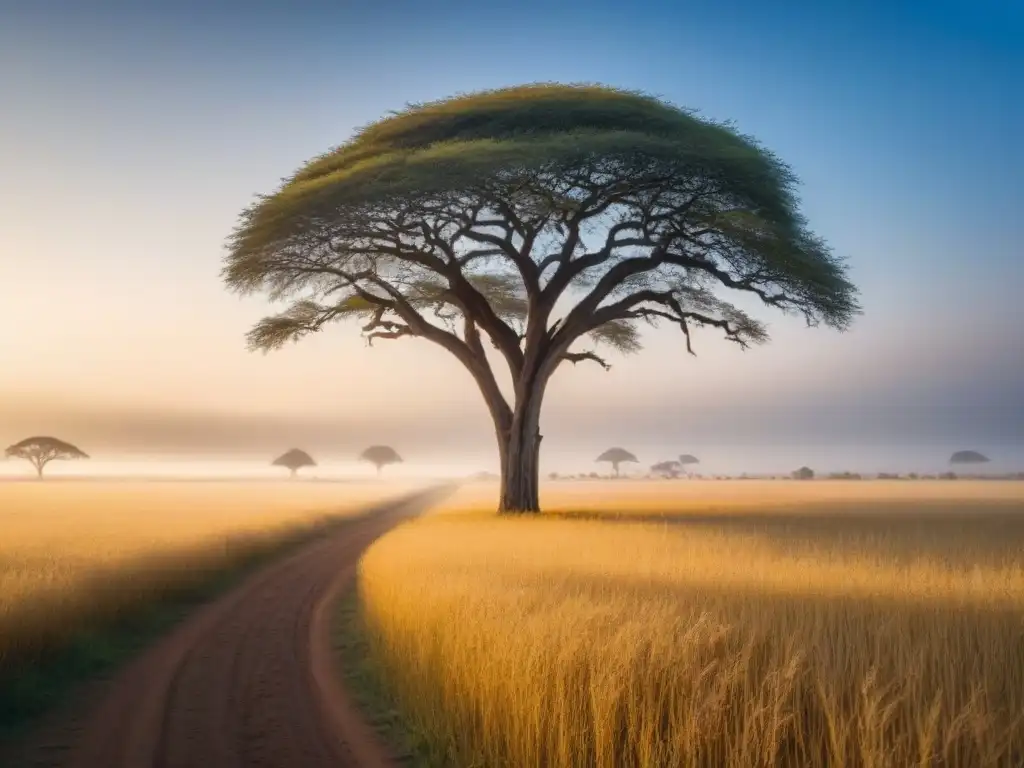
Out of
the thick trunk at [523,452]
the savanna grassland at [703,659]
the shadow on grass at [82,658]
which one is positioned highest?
the thick trunk at [523,452]

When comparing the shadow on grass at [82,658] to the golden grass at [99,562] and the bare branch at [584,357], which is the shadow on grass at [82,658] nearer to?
the golden grass at [99,562]

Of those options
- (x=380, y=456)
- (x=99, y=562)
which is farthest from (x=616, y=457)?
(x=99, y=562)

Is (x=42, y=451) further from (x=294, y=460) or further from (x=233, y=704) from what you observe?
(x=233, y=704)

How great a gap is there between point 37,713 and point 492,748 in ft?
17.0

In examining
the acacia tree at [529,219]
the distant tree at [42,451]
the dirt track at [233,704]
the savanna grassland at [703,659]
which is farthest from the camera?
the distant tree at [42,451]

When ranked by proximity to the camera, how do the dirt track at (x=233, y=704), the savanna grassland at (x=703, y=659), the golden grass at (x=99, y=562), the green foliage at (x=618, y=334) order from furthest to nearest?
Answer: 1. the green foliage at (x=618, y=334)
2. the golden grass at (x=99, y=562)
3. the dirt track at (x=233, y=704)
4. the savanna grassland at (x=703, y=659)

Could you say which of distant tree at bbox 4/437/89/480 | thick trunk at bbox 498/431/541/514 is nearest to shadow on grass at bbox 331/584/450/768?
thick trunk at bbox 498/431/541/514

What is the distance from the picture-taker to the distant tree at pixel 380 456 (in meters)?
150

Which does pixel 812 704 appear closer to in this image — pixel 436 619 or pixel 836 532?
pixel 436 619

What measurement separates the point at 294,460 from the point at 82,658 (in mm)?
141248

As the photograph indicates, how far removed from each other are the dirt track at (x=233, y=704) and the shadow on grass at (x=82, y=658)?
1.31 feet

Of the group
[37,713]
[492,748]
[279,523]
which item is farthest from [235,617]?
[279,523]

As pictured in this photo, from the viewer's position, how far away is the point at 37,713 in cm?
816

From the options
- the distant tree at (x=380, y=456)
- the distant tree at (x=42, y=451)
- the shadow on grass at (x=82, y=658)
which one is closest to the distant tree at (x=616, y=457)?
the distant tree at (x=380, y=456)
